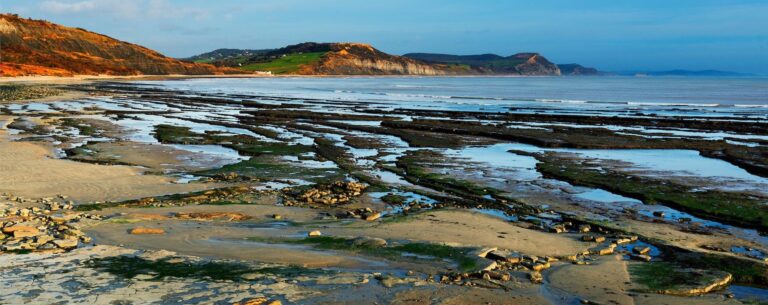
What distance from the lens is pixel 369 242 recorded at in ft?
36.8

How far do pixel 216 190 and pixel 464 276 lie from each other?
8585 mm

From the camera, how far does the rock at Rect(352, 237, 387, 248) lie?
1111 centimetres

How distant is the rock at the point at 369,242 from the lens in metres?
11.1

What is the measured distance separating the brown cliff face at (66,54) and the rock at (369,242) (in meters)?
126

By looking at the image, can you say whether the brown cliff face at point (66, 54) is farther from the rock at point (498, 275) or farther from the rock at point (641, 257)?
the rock at point (641, 257)

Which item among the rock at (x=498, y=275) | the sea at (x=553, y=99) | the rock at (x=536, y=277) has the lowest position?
the sea at (x=553, y=99)

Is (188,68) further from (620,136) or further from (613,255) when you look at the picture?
(613,255)

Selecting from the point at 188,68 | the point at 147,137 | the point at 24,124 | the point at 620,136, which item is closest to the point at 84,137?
the point at 147,137

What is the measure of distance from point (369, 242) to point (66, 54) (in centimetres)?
16897

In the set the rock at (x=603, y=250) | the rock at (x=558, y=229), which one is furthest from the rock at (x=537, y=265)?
the rock at (x=558, y=229)

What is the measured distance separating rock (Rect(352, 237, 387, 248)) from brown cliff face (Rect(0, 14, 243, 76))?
12621 cm

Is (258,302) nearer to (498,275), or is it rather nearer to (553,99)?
(498,275)

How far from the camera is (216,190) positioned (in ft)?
53.6

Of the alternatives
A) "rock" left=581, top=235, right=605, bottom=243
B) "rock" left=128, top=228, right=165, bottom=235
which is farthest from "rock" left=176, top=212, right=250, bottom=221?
"rock" left=581, top=235, right=605, bottom=243
